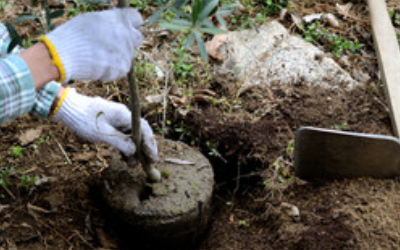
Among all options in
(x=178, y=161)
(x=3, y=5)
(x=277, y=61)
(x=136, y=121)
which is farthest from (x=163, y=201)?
(x=3, y=5)

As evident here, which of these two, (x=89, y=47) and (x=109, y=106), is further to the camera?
(x=109, y=106)

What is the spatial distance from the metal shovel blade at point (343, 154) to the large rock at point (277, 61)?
0.66m

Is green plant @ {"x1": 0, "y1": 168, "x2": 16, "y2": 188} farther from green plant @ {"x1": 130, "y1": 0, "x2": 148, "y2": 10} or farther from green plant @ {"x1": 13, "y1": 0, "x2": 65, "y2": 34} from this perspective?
green plant @ {"x1": 130, "y1": 0, "x2": 148, "y2": 10}

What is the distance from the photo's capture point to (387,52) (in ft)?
9.51

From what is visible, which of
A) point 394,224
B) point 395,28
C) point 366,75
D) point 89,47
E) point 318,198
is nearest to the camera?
point 89,47

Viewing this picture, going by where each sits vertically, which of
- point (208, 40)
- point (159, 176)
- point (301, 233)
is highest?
point (208, 40)

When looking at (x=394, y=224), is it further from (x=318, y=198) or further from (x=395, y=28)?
(x=395, y=28)

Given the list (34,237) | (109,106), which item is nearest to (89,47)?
(109,106)

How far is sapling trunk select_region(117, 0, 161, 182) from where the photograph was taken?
69.5 inches

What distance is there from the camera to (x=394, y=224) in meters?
2.07

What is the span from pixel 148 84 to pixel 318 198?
1.15 metres

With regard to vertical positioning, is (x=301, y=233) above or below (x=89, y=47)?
below

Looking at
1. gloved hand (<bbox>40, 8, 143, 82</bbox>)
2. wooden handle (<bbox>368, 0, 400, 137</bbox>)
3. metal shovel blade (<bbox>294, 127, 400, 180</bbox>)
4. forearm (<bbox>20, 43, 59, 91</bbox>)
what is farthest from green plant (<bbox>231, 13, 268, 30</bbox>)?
forearm (<bbox>20, 43, 59, 91</bbox>)

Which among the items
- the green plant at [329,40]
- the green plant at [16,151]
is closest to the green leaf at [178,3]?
the green plant at [16,151]
